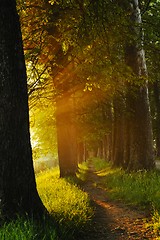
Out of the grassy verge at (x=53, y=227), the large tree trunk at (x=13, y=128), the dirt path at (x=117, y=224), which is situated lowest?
the dirt path at (x=117, y=224)

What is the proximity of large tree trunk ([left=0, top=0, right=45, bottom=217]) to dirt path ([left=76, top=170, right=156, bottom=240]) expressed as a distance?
4.26 ft

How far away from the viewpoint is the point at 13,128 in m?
6.04

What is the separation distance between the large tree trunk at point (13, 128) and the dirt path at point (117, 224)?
4.26 feet

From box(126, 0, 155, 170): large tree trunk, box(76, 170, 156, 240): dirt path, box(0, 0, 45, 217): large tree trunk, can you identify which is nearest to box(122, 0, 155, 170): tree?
box(126, 0, 155, 170): large tree trunk

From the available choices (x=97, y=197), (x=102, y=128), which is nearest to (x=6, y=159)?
(x=97, y=197)

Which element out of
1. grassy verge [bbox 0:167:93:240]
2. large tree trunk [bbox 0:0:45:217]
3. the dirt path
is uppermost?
large tree trunk [bbox 0:0:45:217]

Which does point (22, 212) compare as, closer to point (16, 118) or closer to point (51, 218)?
point (51, 218)

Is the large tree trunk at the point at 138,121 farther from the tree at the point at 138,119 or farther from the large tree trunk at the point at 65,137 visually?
the large tree trunk at the point at 65,137

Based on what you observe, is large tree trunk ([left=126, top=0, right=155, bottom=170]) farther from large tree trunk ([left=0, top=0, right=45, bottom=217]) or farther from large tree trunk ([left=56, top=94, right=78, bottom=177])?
large tree trunk ([left=0, top=0, right=45, bottom=217])

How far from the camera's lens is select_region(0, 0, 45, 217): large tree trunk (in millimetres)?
5887

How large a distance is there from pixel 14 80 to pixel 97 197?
688cm

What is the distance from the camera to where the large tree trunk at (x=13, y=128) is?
5887 millimetres

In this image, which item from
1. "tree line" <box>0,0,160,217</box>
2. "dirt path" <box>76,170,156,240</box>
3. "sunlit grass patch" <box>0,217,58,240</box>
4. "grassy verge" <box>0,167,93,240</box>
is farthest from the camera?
"dirt path" <box>76,170,156,240</box>

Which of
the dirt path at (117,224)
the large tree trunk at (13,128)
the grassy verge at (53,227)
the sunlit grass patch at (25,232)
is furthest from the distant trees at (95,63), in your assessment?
the sunlit grass patch at (25,232)
